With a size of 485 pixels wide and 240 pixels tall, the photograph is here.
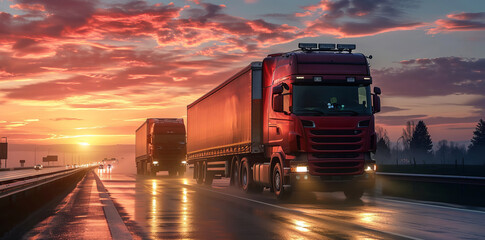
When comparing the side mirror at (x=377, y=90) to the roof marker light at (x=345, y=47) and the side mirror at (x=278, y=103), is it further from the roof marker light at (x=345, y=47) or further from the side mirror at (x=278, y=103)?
the side mirror at (x=278, y=103)

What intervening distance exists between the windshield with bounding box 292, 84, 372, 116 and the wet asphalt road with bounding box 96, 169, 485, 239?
2640 millimetres

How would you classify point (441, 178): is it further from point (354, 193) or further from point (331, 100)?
point (331, 100)

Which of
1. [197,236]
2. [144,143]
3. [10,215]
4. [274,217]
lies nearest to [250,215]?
[274,217]

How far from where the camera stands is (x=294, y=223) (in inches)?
506

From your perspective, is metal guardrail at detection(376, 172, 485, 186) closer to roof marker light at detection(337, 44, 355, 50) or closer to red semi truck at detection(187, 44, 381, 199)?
red semi truck at detection(187, 44, 381, 199)

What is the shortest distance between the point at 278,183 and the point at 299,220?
22.0ft

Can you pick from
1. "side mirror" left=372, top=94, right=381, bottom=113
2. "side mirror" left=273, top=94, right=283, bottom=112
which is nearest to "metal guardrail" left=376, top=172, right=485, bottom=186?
"side mirror" left=372, top=94, right=381, bottom=113

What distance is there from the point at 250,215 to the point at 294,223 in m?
2.19

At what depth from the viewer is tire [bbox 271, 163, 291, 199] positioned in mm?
19453

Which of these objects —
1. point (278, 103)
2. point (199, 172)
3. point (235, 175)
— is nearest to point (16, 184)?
point (278, 103)

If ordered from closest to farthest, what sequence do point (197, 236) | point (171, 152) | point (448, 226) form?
1. point (197, 236)
2. point (448, 226)
3. point (171, 152)

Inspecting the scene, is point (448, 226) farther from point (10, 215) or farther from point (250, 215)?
point (10, 215)

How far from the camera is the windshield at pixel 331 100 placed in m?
18.7

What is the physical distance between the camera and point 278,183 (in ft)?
66.3
